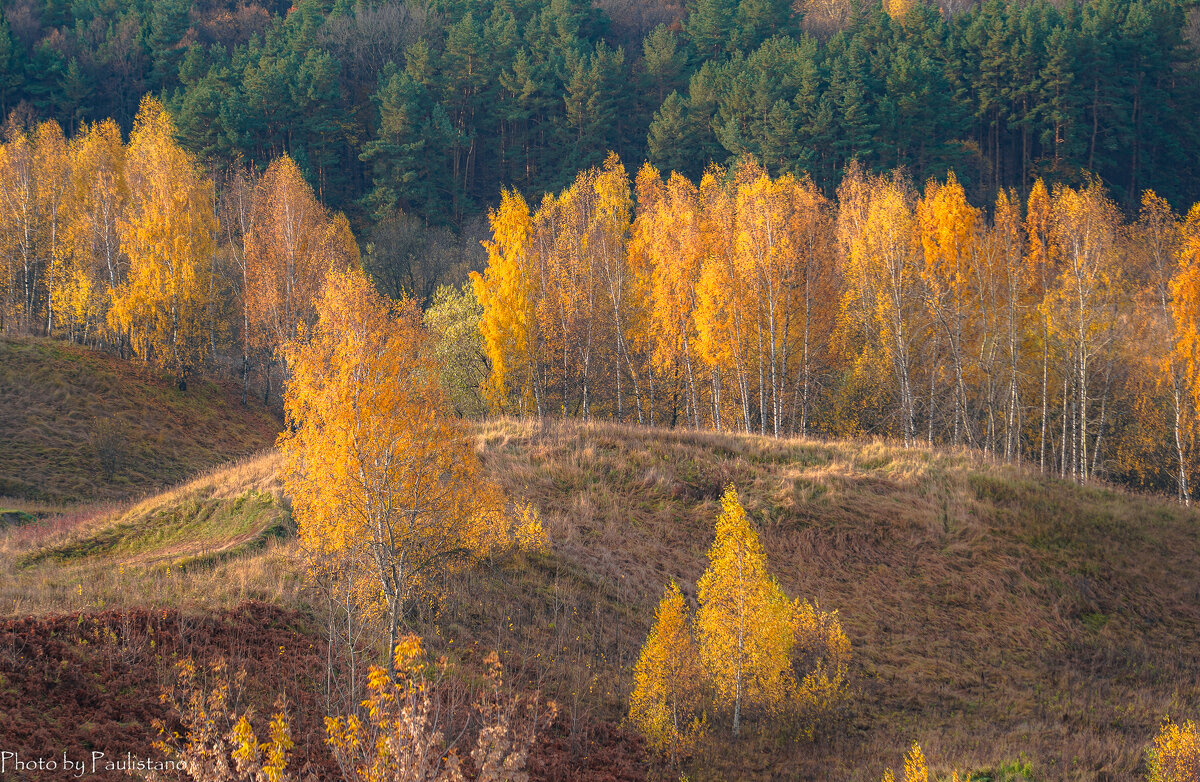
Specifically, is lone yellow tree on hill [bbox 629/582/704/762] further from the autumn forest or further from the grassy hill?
the grassy hill

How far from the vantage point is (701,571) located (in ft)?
68.8

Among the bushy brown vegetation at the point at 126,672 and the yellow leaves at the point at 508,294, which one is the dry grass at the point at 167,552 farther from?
the yellow leaves at the point at 508,294

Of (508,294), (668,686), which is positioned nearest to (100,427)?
(508,294)

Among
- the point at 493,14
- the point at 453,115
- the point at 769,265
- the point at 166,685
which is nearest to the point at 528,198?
the point at 453,115

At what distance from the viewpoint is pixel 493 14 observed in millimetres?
75438

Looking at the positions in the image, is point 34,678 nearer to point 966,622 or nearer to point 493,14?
point 966,622

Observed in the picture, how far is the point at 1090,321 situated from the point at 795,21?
57149 millimetres

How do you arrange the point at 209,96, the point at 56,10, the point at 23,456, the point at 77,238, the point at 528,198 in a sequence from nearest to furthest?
the point at 23,456
the point at 77,238
the point at 209,96
the point at 528,198
the point at 56,10

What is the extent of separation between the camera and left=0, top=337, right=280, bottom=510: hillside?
30203 mm

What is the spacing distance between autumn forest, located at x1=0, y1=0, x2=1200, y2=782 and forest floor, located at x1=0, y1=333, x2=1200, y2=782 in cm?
12

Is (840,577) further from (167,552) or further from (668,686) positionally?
(167,552)

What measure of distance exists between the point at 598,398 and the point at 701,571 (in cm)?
2149

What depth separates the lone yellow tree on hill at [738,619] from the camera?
1377 centimetres

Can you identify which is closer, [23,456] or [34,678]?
[34,678]
